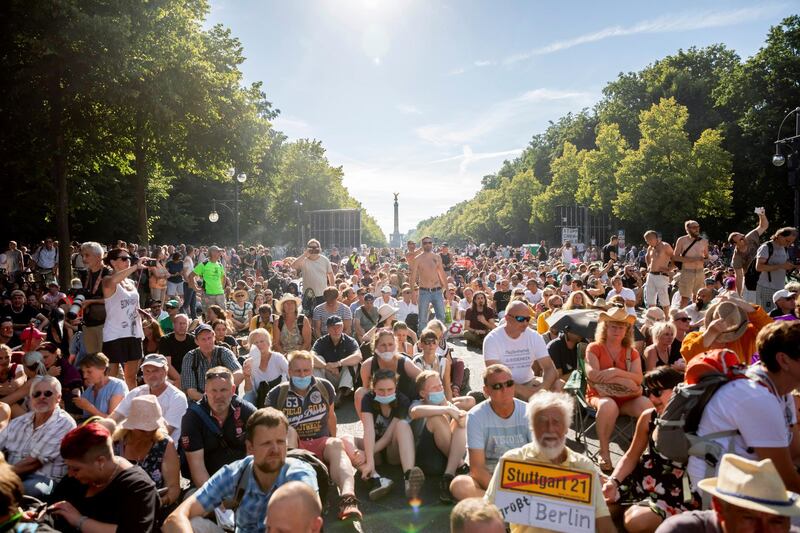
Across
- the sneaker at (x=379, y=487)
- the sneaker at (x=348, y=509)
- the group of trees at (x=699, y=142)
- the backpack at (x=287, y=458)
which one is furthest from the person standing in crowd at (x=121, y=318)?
the group of trees at (x=699, y=142)

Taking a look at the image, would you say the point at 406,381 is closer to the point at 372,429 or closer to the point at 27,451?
the point at 372,429

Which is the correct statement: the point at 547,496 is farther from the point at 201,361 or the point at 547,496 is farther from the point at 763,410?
the point at 201,361

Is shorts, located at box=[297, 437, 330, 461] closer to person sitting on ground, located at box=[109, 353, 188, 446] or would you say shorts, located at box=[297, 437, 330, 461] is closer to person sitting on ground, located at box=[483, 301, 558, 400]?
person sitting on ground, located at box=[109, 353, 188, 446]

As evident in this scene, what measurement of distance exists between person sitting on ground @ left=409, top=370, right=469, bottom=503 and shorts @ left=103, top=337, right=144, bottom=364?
370 cm

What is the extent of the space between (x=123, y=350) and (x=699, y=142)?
3954 centimetres

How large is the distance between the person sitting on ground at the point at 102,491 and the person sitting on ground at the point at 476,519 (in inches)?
75.1

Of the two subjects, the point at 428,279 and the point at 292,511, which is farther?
the point at 428,279

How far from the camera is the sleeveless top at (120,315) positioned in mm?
7047

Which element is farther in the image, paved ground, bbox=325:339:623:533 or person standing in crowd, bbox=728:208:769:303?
person standing in crowd, bbox=728:208:769:303

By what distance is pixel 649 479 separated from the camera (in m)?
3.99

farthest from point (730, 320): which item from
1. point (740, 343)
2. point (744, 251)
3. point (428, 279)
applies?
point (428, 279)

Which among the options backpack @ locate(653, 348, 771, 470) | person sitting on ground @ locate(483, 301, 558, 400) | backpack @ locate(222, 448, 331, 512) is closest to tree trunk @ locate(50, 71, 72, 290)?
person sitting on ground @ locate(483, 301, 558, 400)

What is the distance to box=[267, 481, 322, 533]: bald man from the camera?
2.73 m

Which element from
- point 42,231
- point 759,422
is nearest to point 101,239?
point 42,231
